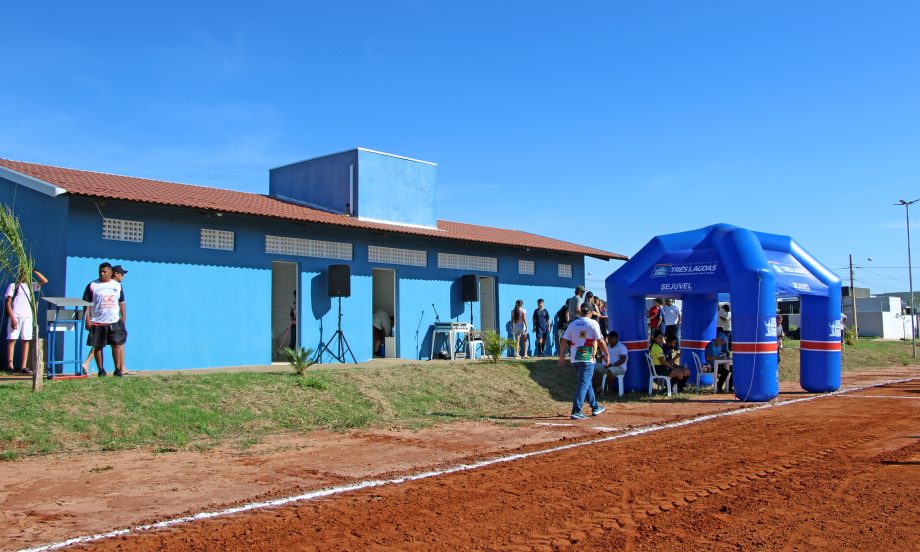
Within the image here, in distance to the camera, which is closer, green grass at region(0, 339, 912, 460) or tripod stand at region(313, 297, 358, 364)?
green grass at region(0, 339, 912, 460)

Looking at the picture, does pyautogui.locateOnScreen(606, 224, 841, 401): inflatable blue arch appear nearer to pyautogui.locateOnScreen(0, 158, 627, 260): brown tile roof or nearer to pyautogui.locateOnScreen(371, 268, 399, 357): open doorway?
pyautogui.locateOnScreen(0, 158, 627, 260): brown tile roof

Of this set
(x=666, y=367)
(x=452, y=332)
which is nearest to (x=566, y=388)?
(x=666, y=367)

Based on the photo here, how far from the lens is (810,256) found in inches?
636

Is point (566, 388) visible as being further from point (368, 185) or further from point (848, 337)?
point (848, 337)

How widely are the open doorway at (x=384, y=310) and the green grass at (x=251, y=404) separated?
12.2 feet

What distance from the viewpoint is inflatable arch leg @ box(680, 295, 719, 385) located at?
1742 cm

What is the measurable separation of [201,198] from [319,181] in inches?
198

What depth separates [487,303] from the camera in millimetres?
22750

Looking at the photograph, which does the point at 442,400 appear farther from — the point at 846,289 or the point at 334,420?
the point at 846,289

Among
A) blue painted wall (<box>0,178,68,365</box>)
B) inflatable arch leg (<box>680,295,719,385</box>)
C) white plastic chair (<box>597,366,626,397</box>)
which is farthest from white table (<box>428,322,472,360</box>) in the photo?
blue painted wall (<box>0,178,68,365</box>)

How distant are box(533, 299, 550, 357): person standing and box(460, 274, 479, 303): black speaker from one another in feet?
5.94

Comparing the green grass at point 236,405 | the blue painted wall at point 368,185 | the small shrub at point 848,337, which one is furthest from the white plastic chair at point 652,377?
the small shrub at point 848,337

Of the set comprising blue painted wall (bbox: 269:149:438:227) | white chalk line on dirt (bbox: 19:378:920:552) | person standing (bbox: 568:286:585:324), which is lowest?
white chalk line on dirt (bbox: 19:378:920:552)

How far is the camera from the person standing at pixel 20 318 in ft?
40.9
